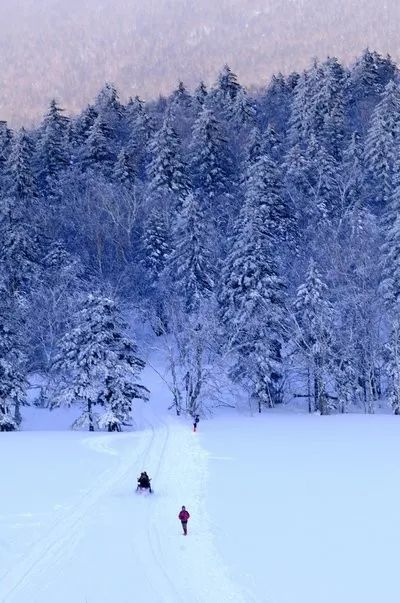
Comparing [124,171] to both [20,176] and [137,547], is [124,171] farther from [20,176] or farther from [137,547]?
[137,547]

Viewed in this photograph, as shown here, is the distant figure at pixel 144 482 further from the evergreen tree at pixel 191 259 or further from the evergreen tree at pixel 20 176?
the evergreen tree at pixel 20 176

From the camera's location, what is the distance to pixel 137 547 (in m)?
15.5

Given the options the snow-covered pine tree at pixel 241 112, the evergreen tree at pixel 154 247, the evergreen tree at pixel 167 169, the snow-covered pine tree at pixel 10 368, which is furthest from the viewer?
the snow-covered pine tree at pixel 241 112

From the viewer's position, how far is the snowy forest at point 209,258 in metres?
38.2

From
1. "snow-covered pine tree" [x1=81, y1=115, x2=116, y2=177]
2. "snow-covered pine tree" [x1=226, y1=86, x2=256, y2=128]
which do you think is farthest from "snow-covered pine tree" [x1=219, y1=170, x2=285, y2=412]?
"snow-covered pine tree" [x1=226, y1=86, x2=256, y2=128]

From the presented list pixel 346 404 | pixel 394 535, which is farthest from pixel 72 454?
pixel 346 404

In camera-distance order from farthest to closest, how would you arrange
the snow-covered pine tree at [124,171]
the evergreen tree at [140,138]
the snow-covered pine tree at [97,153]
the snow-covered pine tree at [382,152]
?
the evergreen tree at [140,138], the snow-covered pine tree at [97,153], the snow-covered pine tree at [124,171], the snow-covered pine tree at [382,152]

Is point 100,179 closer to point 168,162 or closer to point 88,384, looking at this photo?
point 168,162

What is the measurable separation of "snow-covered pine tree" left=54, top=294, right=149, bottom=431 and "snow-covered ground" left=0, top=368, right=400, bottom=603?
643 cm

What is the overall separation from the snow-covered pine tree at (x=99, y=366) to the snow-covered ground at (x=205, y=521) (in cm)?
643

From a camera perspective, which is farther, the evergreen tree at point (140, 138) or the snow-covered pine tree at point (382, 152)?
the evergreen tree at point (140, 138)

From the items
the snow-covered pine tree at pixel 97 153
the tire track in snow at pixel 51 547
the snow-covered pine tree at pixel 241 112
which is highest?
the snow-covered pine tree at pixel 241 112

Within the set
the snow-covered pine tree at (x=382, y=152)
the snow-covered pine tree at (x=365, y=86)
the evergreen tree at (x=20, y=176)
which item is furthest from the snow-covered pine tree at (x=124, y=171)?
the snow-covered pine tree at (x=365, y=86)

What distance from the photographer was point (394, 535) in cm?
1552
